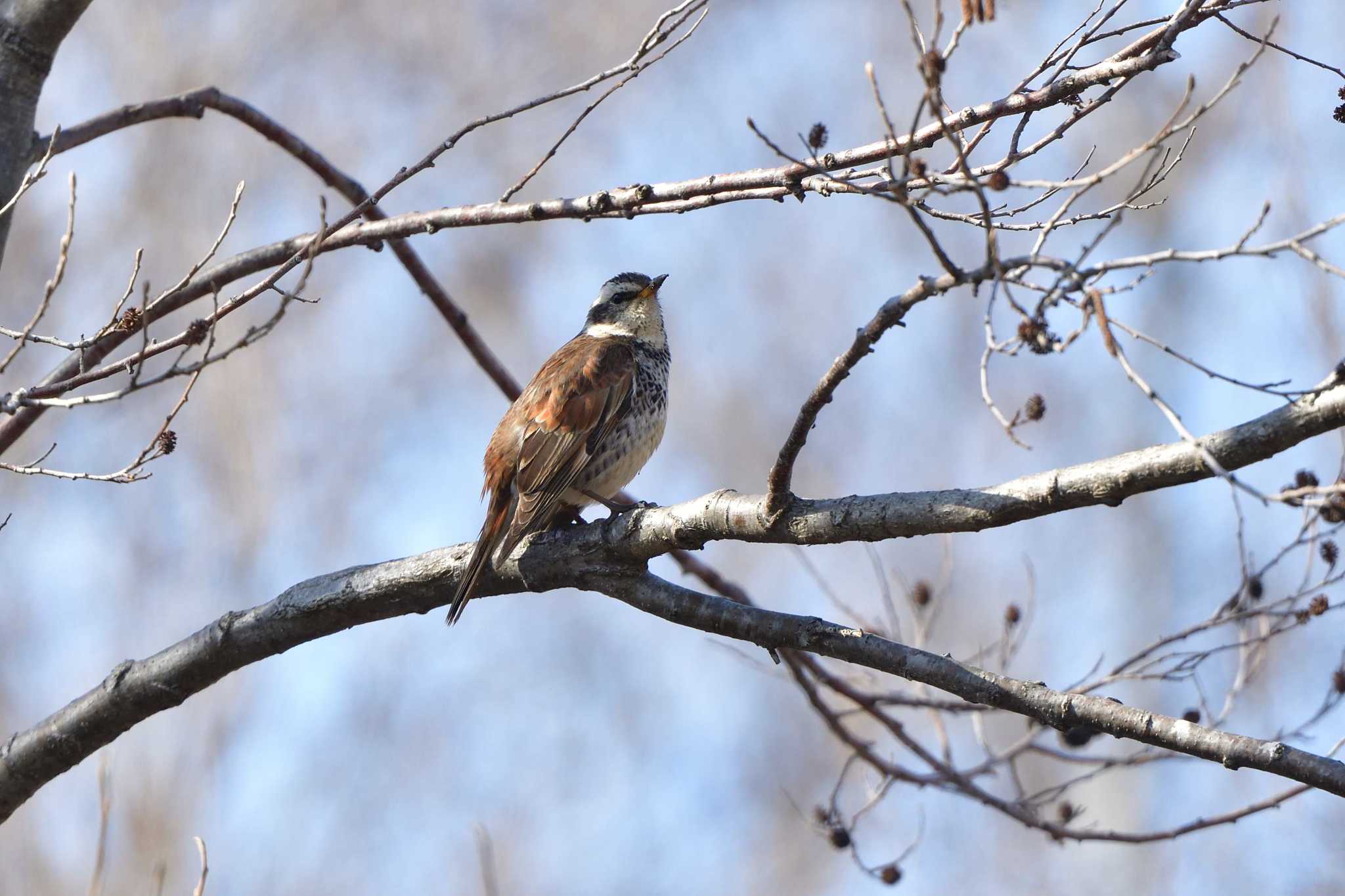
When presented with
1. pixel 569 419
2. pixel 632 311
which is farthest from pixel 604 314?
pixel 569 419

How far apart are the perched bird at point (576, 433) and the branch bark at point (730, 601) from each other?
30.0 inches

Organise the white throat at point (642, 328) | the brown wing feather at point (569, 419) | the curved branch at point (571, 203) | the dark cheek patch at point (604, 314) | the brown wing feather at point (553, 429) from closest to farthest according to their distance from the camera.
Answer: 1. the curved branch at point (571, 203)
2. the brown wing feather at point (553, 429)
3. the brown wing feather at point (569, 419)
4. the white throat at point (642, 328)
5. the dark cheek patch at point (604, 314)

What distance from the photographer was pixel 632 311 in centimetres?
735

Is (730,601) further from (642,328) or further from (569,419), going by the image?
(642,328)

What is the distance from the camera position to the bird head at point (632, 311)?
23.8 ft

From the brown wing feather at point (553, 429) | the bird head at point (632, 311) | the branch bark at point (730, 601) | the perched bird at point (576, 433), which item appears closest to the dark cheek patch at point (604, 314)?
the bird head at point (632, 311)

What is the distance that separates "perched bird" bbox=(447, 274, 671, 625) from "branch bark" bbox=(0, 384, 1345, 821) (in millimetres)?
761

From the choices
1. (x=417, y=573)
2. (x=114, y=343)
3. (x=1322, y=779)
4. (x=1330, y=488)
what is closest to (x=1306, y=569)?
(x=1322, y=779)

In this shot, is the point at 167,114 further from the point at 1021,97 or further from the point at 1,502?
the point at 1,502

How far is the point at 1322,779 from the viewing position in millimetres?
2984

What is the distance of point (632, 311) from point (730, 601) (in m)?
3.62

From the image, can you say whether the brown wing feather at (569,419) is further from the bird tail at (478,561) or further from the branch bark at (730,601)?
the branch bark at (730,601)

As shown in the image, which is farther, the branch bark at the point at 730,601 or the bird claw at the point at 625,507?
the bird claw at the point at 625,507

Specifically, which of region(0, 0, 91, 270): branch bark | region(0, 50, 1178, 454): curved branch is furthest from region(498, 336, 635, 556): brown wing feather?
region(0, 0, 91, 270): branch bark
